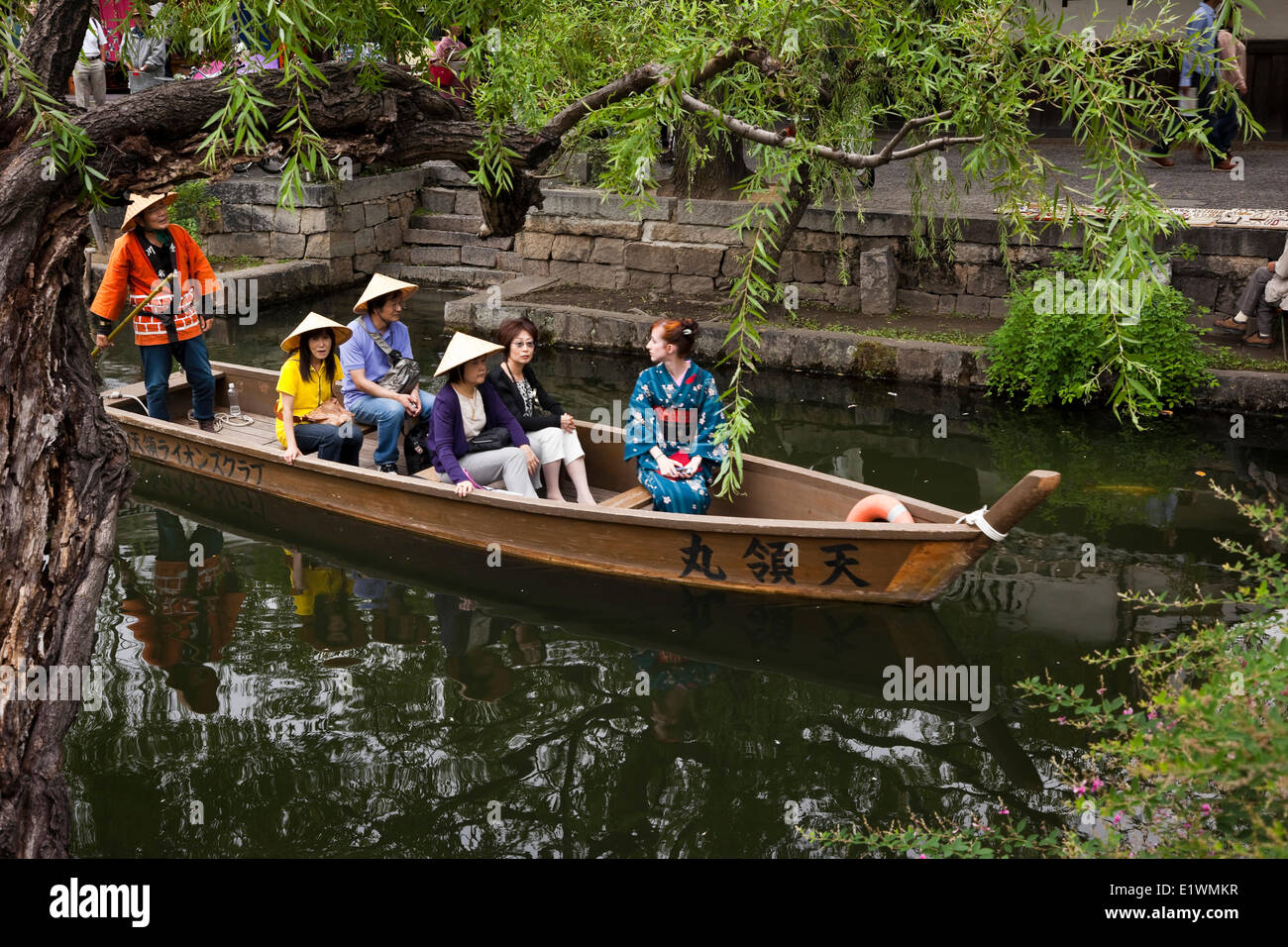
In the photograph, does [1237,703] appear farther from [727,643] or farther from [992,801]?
[727,643]

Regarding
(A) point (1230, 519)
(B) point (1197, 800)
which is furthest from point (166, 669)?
(A) point (1230, 519)

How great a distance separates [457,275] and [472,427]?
7.21 metres

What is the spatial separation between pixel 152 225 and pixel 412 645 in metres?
2.96

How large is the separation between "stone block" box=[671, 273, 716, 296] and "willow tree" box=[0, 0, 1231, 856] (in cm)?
566

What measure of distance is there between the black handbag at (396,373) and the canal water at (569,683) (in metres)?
0.84

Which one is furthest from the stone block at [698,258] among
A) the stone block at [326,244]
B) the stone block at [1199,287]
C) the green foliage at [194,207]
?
the green foliage at [194,207]

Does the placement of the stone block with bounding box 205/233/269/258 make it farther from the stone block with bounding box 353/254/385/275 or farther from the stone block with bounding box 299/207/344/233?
the stone block with bounding box 353/254/385/275

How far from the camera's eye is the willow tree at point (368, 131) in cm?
319

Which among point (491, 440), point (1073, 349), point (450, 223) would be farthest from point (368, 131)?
point (450, 223)

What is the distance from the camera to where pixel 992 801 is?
4.49 m

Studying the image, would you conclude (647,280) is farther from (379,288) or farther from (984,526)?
(984,526)

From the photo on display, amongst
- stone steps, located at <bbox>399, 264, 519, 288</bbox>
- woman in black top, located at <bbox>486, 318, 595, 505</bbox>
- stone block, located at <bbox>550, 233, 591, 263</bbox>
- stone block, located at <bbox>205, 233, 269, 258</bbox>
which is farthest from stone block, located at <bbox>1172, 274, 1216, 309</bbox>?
stone block, located at <bbox>205, 233, 269, 258</bbox>

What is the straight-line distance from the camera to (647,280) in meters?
11.1

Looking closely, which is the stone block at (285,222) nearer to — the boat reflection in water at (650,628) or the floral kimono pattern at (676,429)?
the boat reflection in water at (650,628)
